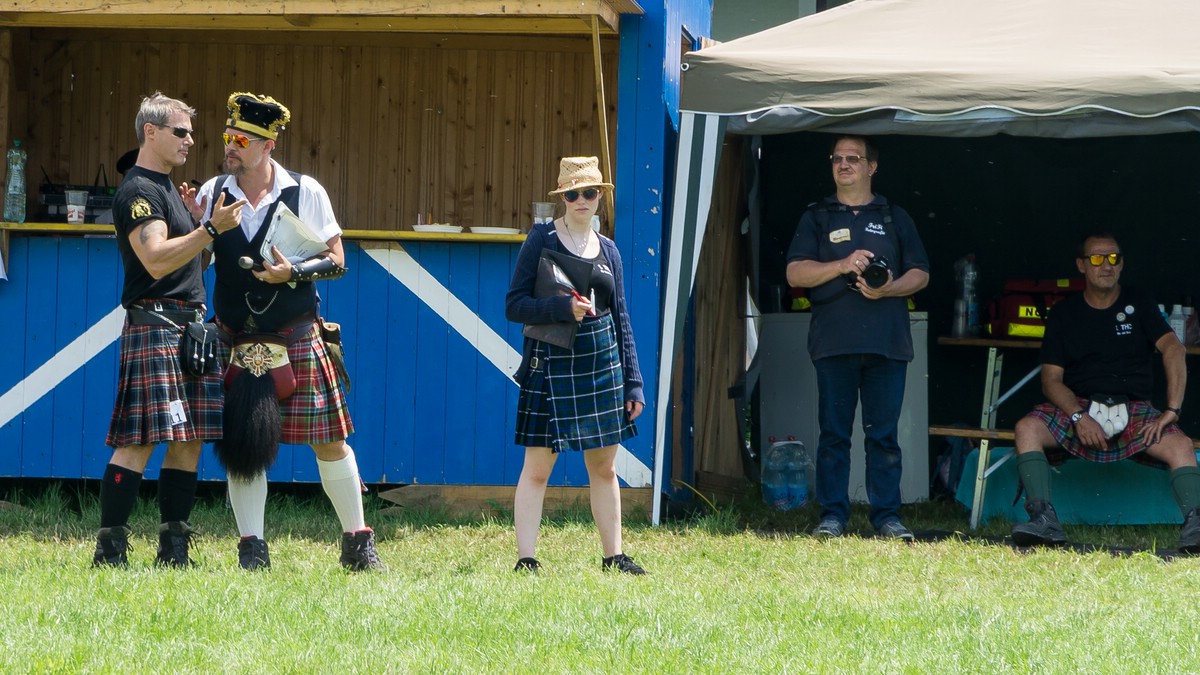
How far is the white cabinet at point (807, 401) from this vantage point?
26.2ft

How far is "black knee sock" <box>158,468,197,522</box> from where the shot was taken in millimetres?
5285

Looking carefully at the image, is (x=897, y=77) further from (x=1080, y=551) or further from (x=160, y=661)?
(x=160, y=661)

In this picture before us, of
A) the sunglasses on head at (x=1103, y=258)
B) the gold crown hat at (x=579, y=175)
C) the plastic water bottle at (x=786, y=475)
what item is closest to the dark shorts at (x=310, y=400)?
the gold crown hat at (x=579, y=175)

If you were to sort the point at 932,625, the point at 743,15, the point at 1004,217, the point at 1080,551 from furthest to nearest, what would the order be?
1. the point at 743,15
2. the point at 1004,217
3. the point at 1080,551
4. the point at 932,625

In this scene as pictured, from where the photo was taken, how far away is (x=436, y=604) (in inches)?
177

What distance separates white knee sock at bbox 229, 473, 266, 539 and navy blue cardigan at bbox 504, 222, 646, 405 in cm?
101

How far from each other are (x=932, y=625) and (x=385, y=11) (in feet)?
12.5

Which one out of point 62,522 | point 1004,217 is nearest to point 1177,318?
point 1004,217

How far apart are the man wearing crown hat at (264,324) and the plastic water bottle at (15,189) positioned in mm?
2627

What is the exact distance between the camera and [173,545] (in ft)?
17.4

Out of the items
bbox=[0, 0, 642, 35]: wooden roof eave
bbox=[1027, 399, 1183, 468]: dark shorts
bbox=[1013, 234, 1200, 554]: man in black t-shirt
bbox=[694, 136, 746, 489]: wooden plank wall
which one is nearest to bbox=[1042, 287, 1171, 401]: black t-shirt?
bbox=[1013, 234, 1200, 554]: man in black t-shirt

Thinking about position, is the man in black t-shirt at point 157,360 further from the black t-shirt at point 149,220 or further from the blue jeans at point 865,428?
the blue jeans at point 865,428

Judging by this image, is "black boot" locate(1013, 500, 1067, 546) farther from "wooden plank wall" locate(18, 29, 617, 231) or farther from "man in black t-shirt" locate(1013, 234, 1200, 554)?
"wooden plank wall" locate(18, 29, 617, 231)

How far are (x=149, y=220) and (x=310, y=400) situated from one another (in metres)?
0.82
